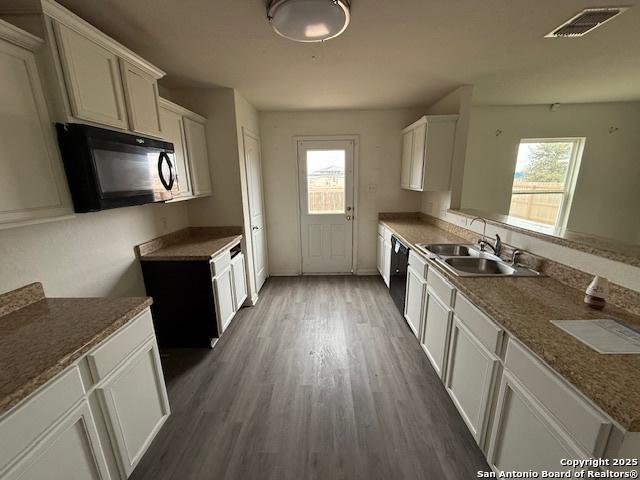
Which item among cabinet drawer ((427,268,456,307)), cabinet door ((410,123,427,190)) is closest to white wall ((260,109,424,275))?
cabinet door ((410,123,427,190))

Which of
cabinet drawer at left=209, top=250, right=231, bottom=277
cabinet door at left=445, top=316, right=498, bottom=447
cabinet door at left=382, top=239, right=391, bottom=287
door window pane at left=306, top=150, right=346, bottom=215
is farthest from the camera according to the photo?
door window pane at left=306, top=150, right=346, bottom=215

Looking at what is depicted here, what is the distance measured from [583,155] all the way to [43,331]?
5.99 metres

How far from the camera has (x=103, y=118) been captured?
1389 mm

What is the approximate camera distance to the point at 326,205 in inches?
152

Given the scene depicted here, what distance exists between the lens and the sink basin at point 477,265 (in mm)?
1916

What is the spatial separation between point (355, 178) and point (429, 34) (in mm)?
2142

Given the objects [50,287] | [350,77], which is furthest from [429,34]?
[50,287]

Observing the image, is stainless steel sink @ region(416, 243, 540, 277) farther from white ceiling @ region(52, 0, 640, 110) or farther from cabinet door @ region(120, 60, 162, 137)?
cabinet door @ region(120, 60, 162, 137)

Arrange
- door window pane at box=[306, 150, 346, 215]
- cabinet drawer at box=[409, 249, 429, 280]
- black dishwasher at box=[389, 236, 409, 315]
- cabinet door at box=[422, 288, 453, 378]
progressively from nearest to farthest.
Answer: cabinet door at box=[422, 288, 453, 378] → cabinet drawer at box=[409, 249, 429, 280] → black dishwasher at box=[389, 236, 409, 315] → door window pane at box=[306, 150, 346, 215]

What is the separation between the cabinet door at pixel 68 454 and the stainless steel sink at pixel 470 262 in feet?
6.47

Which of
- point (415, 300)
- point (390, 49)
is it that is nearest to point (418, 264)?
point (415, 300)

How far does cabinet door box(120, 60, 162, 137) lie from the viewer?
5.17 ft

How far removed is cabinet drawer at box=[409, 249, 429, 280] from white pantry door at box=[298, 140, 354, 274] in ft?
5.31

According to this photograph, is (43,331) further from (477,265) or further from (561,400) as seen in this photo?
(477,265)
